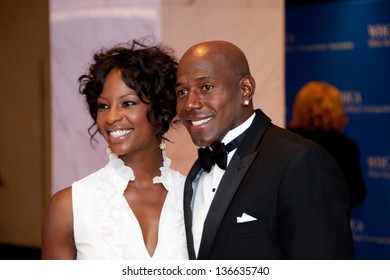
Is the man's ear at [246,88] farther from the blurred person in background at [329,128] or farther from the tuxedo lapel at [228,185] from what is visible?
the blurred person in background at [329,128]

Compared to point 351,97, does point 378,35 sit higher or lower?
higher

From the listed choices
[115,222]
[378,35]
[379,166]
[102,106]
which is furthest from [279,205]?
[378,35]

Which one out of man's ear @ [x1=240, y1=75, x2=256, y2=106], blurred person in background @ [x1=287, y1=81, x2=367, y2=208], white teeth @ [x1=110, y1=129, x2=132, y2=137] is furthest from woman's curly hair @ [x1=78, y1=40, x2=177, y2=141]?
blurred person in background @ [x1=287, y1=81, x2=367, y2=208]

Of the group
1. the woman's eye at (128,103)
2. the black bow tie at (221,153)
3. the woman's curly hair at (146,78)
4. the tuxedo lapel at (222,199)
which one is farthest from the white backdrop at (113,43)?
the tuxedo lapel at (222,199)

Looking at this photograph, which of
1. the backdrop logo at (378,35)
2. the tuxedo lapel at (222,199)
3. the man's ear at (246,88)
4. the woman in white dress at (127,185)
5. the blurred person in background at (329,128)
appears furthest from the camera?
the backdrop logo at (378,35)

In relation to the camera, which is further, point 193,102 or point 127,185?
point 127,185

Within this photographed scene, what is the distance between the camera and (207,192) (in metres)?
2.47

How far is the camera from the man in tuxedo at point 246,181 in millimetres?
2146

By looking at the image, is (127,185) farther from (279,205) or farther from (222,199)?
(279,205)

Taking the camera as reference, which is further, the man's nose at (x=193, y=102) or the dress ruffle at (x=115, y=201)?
the dress ruffle at (x=115, y=201)

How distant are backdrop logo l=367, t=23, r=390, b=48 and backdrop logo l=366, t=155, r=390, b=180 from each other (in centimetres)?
97

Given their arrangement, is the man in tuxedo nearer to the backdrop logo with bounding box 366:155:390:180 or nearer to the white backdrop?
the white backdrop

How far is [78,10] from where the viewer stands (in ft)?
12.9

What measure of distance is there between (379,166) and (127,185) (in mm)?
3667
